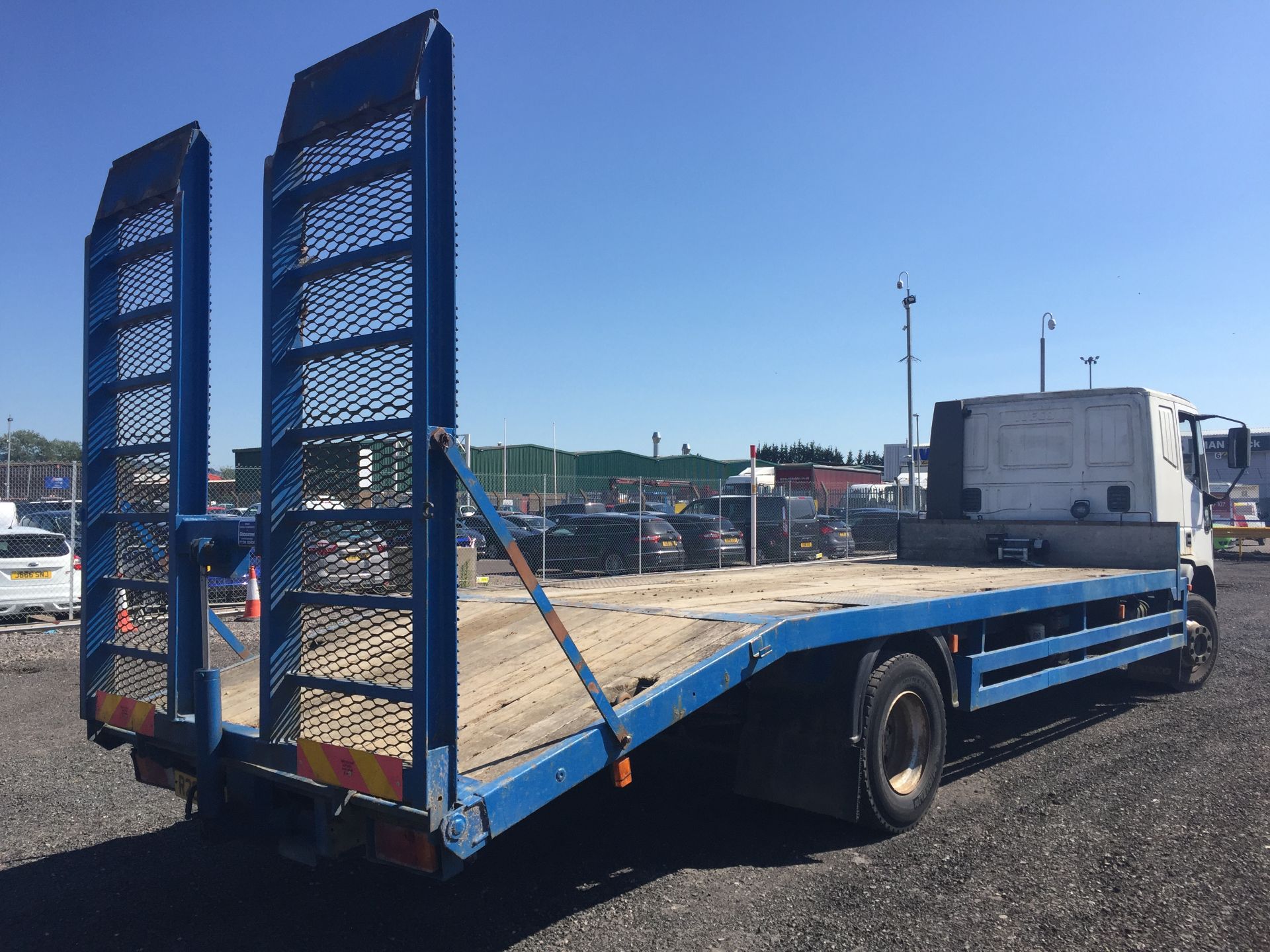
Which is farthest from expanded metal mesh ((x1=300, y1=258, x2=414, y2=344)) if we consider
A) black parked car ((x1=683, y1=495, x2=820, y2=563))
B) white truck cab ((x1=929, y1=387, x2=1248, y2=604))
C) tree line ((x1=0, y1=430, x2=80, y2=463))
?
tree line ((x1=0, y1=430, x2=80, y2=463))

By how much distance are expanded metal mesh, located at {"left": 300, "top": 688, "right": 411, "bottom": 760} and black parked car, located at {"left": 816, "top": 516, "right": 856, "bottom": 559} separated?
17.4m

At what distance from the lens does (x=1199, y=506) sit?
30.3ft

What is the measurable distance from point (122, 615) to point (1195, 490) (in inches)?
362

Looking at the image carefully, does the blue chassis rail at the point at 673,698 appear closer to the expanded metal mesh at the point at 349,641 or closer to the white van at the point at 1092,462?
the expanded metal mesh at the point at 349,641

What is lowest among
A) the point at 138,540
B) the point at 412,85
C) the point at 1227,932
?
the point at 1227,932

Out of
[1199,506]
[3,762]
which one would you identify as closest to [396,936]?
[3,762]

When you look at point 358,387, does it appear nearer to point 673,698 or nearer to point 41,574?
point 673,698

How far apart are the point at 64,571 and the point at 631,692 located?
1201cm

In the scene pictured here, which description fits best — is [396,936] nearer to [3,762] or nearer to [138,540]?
[138,540]

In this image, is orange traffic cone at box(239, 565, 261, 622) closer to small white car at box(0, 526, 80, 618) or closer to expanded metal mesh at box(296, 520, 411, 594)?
small white car at box(0, 526, 80, 618)

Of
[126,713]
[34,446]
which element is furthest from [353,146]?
[34,446]

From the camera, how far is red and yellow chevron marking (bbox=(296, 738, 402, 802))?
2.96m

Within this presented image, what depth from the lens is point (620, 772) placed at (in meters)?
3.55

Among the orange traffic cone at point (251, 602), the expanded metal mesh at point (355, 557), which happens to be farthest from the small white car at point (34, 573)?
the expanded metal mesh at point (355, 557)
